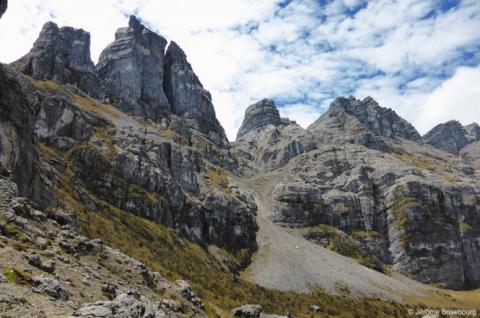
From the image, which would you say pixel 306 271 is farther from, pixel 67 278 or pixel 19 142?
pixel 67 278

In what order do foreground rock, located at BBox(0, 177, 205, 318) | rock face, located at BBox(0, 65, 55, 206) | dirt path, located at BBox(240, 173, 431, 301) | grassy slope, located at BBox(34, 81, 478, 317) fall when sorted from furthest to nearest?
dirt path, located at BBox(240, 173, 431, 301)
grassy slope, located at BBox(34, 81, 478, 317)
rock face, located at BBox(0, 65, 55, 206)
foreground rock, located at BBox(0, 177, 205, 318)

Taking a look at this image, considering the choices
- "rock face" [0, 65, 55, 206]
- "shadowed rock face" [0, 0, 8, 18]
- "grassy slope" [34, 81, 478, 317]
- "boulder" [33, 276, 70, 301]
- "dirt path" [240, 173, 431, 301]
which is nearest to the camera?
"boulder" [33, 276, 70, 301]

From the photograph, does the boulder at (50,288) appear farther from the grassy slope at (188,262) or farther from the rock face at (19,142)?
the grassy slope at (188,262)

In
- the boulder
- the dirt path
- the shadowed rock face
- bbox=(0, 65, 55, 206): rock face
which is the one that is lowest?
the dirt path

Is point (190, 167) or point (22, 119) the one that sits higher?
point (190, 167)

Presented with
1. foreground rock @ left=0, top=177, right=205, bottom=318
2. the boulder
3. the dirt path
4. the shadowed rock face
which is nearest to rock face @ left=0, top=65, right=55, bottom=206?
the shadowed rock face

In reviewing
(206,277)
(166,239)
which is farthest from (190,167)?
(206,277)

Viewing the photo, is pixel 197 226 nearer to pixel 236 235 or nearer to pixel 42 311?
pixel 236 235

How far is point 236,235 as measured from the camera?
152750 mm

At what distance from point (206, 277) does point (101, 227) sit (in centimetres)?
2427

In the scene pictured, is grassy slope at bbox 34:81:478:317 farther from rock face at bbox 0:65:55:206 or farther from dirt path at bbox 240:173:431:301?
rock face at bbox 0:65:55:206

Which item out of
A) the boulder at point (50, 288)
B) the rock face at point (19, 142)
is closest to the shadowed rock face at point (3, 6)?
the rock face at point (19, 142)

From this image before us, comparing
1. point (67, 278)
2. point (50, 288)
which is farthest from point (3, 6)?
point (50, 288)

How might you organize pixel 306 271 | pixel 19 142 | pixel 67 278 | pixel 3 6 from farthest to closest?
1. pixel 306 271
2. pixel 3 6
3. pixel 19 142
4. pixel 67 278
